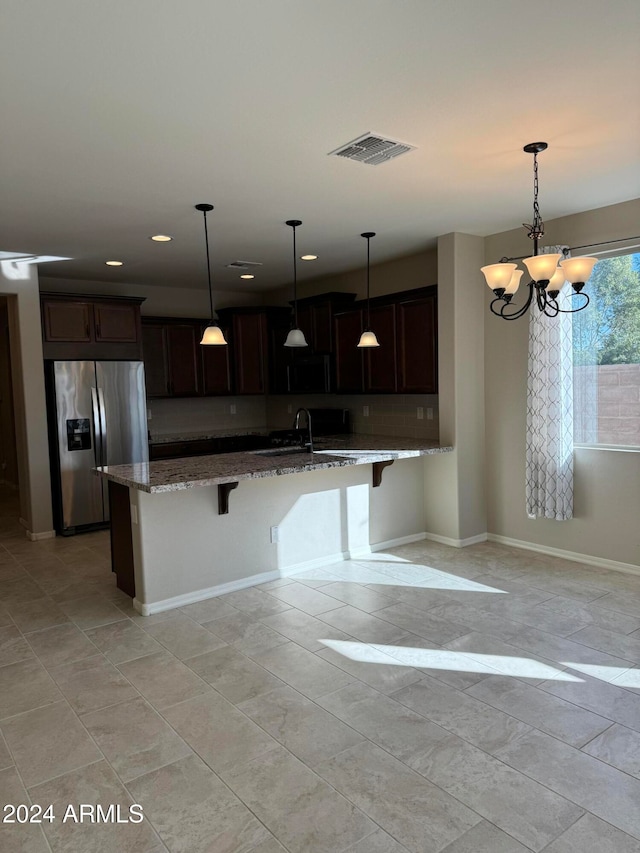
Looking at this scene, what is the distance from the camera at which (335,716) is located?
2.66 metres

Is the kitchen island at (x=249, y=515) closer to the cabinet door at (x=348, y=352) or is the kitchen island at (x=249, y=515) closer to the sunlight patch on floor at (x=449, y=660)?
the cabinet door at (x=348, y=352)

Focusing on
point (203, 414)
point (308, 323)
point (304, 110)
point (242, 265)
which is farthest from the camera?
point (203, 414)

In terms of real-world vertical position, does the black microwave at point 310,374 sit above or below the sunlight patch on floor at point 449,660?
above

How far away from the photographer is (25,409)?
5.75 metres

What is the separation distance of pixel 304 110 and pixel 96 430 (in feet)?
13.9

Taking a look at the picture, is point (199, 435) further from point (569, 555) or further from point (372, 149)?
point (372, 149)

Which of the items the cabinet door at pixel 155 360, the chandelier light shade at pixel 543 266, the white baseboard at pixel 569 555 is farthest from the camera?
the cabinet door at pixel 155 360

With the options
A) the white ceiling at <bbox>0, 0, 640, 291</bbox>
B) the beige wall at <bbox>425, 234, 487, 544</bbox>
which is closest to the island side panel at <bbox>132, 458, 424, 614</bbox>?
the beige wall at <bbox>425, 234, 487, 544</bbox>

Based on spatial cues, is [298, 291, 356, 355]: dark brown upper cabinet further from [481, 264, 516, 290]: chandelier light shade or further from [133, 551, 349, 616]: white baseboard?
[481, 264, 516, 290]: chandelier light shade

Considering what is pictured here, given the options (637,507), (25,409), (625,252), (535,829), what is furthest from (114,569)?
(625,252)

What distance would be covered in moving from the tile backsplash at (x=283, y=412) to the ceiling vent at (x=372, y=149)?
9.69 ft

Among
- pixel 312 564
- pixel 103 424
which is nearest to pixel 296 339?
pixel 312 564

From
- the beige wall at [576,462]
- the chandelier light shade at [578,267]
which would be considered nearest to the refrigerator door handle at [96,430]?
the beige wall at [576,462]

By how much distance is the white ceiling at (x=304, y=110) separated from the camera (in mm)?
2025
